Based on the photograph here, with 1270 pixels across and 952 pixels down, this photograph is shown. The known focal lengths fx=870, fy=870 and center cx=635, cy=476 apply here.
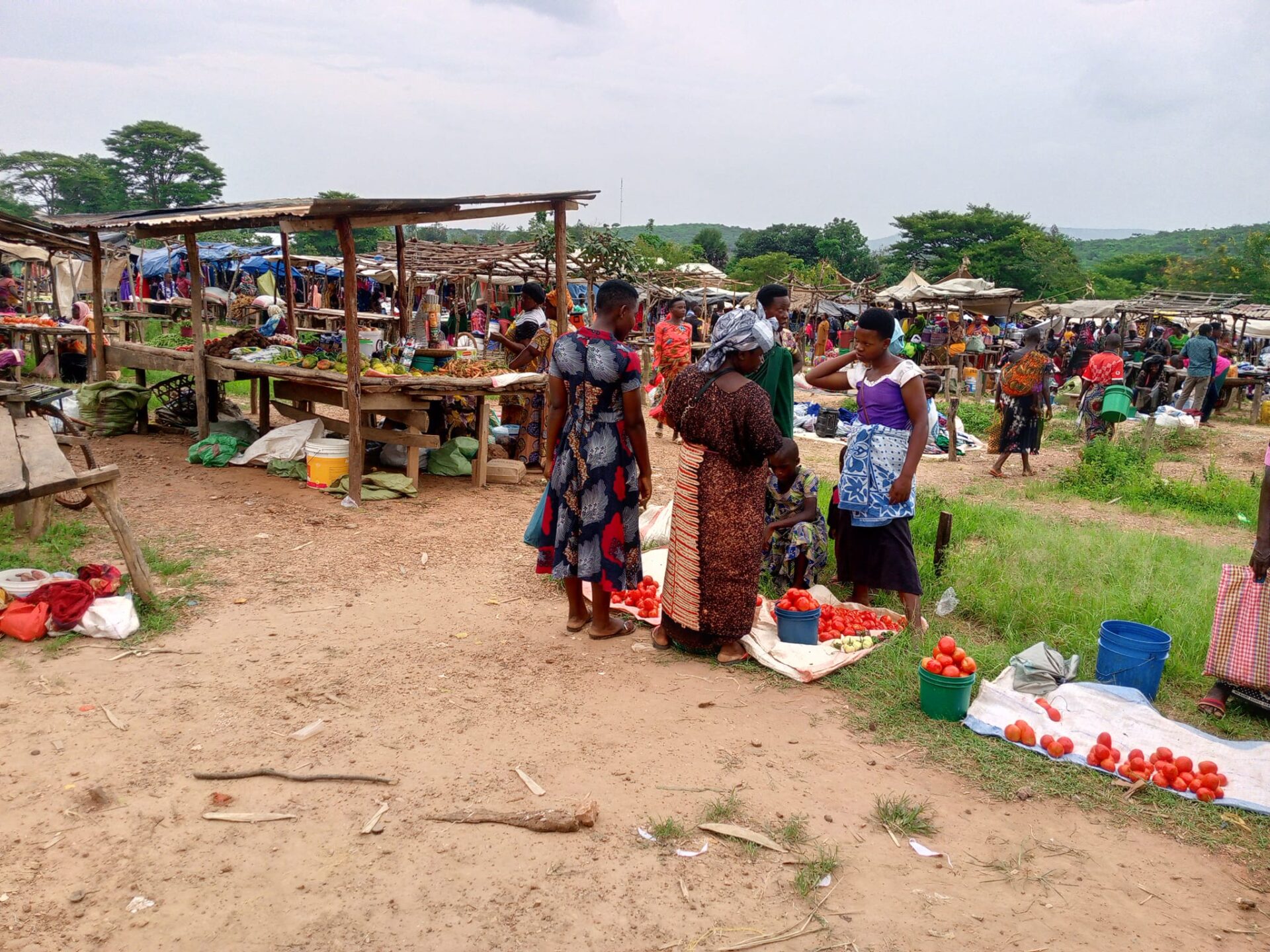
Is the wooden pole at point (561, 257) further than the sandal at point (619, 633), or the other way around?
the wooden pole at point (561, 257)

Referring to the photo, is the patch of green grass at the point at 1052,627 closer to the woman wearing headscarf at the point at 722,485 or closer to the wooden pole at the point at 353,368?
the woman wearing headscarf at the point at 722,485

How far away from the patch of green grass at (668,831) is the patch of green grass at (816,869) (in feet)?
1.34

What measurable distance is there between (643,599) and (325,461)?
3943 mm

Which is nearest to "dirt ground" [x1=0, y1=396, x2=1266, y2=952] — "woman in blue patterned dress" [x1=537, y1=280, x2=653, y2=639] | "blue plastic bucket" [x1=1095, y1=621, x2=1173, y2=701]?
"woman in blue patterned dress" [x1=537, y1=280, x2=653, y2=639]

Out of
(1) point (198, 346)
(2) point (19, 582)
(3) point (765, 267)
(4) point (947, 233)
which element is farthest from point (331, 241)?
(2) point (19, 582)

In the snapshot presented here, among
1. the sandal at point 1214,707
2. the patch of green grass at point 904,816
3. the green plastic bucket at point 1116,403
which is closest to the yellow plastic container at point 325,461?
the patch of green grass at point 904,816

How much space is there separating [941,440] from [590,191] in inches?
252

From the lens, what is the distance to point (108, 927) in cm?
247

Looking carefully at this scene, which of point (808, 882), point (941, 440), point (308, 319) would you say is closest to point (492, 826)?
point (808, 882)

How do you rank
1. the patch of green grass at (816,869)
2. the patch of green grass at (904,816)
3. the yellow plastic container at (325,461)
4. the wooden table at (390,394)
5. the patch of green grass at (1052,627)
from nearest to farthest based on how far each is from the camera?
1. the patch of green grass at (816,869)
2. the patch of green grass at (904,816)
3. the patch of green grass at (1052,627)
4. the wooden table at (390,394)
5. the yellow plastic container at (325,461)

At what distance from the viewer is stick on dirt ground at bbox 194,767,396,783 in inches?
127

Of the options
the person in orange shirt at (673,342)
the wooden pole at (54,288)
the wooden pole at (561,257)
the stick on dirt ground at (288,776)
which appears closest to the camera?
the stick on dirt ground at (288,776)

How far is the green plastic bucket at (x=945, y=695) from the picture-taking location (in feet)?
12.5

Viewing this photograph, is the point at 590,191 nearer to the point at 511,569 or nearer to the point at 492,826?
the point at 511,569
